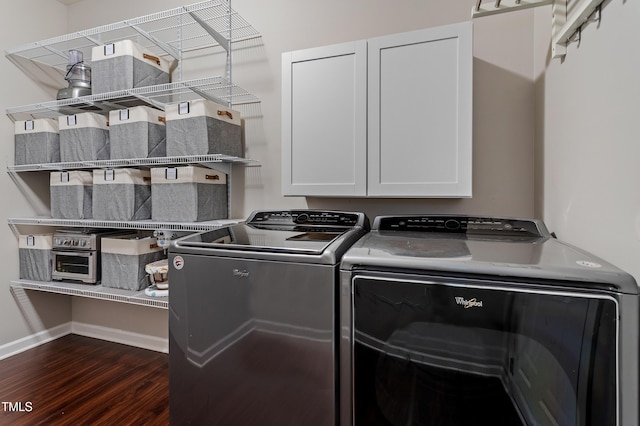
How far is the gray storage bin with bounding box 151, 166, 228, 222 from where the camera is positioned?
190cm

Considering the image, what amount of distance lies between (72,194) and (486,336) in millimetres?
2566

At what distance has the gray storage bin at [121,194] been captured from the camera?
6.73 feet

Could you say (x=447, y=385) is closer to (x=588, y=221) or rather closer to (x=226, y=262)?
(x=588, y=221)

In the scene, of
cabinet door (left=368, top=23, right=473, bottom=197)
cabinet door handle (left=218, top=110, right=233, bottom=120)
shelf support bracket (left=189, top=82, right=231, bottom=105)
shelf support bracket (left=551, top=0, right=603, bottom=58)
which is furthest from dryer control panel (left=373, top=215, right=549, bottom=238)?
shelf support bracket (left=189, top=82, right=231, bottom=105)

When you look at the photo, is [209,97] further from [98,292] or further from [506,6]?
[506,6]

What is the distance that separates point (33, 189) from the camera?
255cm

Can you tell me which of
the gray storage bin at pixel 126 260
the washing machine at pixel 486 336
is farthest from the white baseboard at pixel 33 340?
the washing machine at pixel 486 336

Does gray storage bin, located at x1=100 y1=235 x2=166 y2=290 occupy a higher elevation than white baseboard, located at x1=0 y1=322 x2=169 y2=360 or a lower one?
higher

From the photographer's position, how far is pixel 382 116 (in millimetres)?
1567

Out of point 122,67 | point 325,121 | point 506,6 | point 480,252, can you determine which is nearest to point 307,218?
point 325,121

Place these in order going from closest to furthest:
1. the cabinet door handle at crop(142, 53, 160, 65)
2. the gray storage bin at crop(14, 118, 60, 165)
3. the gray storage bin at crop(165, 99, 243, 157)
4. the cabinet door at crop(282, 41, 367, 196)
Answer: the cabinet door at crop(282, 41, 367, 196) < the gray storage bin at crop(165, 99, 243, 157) < the cabinet door handle at crop(142, 53, 160, 65) < the gray storage bin at crop(14, 118, 60, 165)

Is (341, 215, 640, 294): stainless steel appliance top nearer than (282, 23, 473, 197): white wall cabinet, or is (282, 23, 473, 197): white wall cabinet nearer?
(341, 215, 640, 294): stainless steel appliance top

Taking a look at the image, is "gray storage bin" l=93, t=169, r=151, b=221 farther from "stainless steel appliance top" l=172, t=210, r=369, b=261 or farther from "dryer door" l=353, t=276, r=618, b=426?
"dryer door" l=353, t=276, r=618, b=426

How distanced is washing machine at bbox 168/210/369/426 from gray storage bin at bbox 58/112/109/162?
1.32 metres
